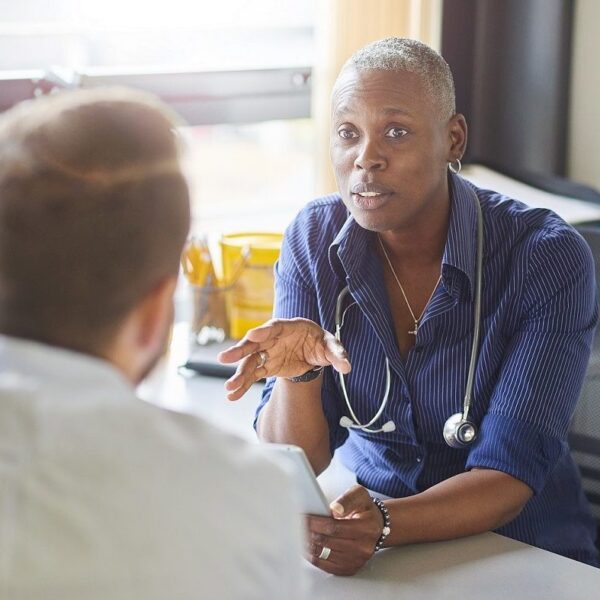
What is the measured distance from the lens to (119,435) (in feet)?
2.39

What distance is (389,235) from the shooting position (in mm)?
1823

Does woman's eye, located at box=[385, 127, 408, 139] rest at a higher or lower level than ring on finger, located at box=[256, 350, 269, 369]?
higher

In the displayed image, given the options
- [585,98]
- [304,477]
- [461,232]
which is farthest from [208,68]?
[304,477]

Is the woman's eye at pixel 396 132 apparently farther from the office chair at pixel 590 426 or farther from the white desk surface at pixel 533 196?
the white desk surface at pixel 533 196

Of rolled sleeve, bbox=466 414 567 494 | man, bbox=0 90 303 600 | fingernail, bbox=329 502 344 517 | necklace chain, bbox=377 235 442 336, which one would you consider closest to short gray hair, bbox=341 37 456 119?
Result: necklace chain, bbox=377 235 442 336

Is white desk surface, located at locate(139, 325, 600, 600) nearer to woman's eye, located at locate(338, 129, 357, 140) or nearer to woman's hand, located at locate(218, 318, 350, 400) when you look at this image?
woman's hand, located at locate(218, 318, 350, 400)

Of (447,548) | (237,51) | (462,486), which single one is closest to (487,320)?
(462,486)

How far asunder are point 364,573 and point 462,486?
23 cm

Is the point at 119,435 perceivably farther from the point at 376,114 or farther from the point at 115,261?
the point at 376,114

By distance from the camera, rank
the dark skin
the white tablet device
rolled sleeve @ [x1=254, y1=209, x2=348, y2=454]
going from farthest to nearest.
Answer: rolled sleeve @ [x1=254, y1=209, x2=348, y2=454], the dark skin, the white tablet device

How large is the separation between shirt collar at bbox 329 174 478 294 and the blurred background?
3.83 feet

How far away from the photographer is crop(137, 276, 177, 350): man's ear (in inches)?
32.6

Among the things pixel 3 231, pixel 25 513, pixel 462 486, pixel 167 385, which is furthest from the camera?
pixel 167 385

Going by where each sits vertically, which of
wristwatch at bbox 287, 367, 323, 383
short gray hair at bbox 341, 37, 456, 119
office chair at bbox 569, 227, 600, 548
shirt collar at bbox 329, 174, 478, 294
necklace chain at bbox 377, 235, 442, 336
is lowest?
office chair at bbox 569, 227, 600, 548
